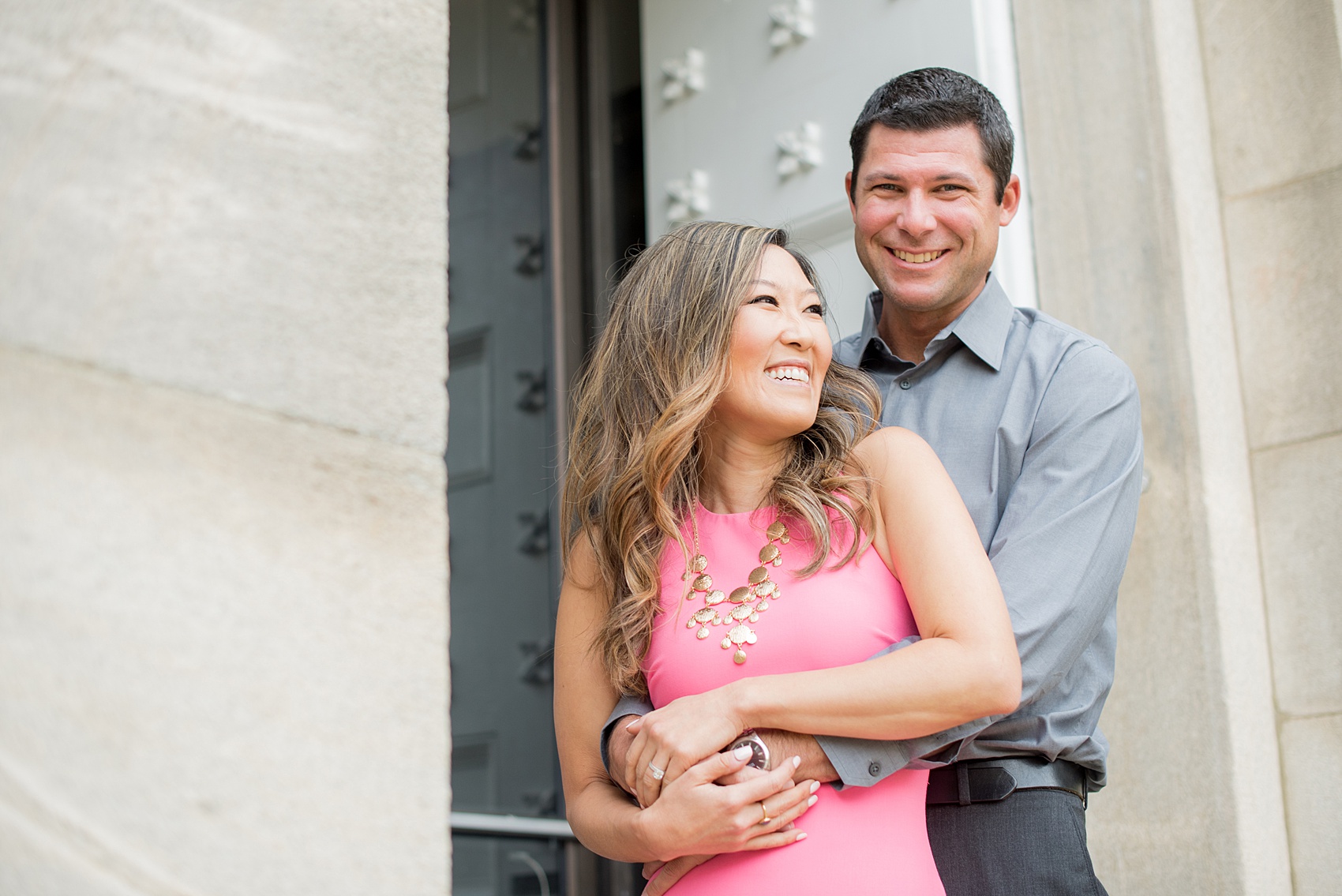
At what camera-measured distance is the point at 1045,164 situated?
293cm

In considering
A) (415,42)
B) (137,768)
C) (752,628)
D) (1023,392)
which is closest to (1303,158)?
(1023,392)

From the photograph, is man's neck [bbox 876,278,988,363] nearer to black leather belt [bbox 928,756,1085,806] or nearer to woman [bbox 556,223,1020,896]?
woman [bbox 556,223,1020,896]

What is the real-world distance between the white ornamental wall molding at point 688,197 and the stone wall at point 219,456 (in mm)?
2296

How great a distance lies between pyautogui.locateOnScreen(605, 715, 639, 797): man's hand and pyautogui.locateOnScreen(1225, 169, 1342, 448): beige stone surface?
1.70 metres

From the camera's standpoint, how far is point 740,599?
181 centimetres

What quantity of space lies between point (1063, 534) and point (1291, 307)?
1.22 metres

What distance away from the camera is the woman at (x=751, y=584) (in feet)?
5.33

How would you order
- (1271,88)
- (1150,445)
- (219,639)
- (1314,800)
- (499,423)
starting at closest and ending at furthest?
1. (219,639)
2. (1314,800)
3. (1150,445)
4. (1271,88)
5. (499,423)

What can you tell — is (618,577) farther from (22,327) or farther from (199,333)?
(22,327)

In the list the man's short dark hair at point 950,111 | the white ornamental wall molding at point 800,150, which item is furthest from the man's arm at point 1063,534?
the white ornamental wall molding at point 800,150

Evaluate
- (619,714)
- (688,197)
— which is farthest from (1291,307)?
(619,714)

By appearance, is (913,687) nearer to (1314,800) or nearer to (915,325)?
(915,325)

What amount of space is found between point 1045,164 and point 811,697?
Answer: 1.77 m

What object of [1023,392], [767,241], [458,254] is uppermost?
[458,254]
